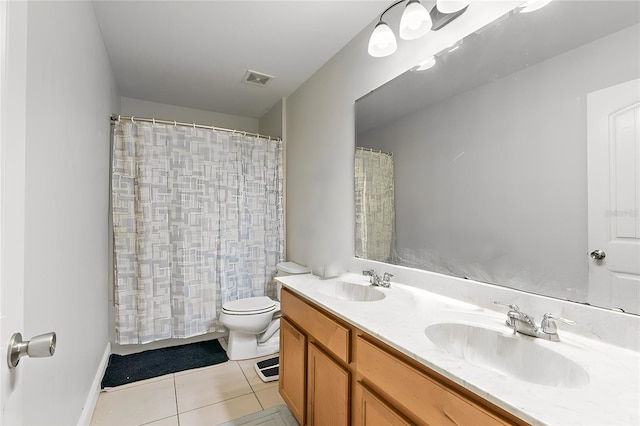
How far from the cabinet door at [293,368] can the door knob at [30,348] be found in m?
1.08

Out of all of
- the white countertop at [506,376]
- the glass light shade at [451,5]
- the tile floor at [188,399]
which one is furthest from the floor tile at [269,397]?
the glass light shade at [451,5]

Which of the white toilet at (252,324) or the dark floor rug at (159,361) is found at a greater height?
the white toilet at (252,324)

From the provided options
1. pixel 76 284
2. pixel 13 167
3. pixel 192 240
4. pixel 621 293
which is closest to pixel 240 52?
pixel 192 240

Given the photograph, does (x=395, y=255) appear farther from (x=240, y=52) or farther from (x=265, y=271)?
(x=240, y=52)

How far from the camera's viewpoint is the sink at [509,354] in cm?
81

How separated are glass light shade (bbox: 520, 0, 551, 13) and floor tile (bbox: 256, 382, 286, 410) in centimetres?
231

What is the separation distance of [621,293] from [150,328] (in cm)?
285

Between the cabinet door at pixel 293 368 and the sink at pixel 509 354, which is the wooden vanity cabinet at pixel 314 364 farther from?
the sink at pixel 509 354

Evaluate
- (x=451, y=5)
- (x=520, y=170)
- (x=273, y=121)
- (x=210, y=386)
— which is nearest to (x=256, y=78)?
(x=273, y=121)

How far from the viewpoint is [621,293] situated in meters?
0.88

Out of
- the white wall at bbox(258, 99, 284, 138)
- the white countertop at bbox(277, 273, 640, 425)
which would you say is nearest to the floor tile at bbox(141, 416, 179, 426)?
the white countertop at bbox(277, 273, 640, 425)

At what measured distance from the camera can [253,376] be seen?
2168 millimetres

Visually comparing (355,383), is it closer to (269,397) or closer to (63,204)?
(269,397)

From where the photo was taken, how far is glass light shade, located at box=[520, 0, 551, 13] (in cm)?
106
